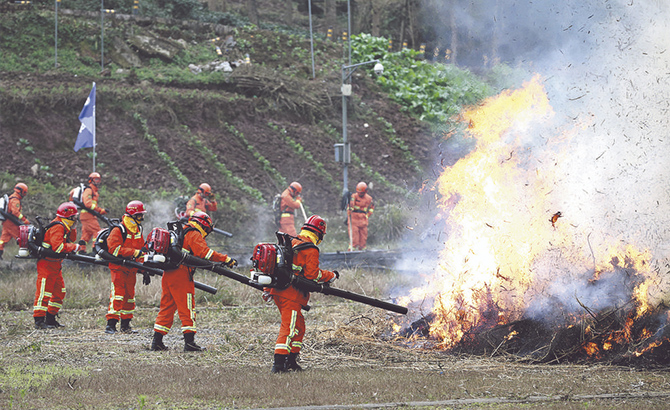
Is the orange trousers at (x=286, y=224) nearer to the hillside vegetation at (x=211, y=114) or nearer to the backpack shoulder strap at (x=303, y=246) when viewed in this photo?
the hillside vegetation at (x=211, y=114)

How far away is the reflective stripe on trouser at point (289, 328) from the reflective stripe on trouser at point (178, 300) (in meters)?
1.82

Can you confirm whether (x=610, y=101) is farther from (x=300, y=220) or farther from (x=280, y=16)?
(x=280, y=16)

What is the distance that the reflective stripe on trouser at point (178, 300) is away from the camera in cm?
954

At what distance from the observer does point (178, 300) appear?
9539 mm

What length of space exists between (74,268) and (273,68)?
762 inches

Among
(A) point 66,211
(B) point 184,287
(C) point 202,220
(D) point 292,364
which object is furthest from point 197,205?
(D) point 292,364

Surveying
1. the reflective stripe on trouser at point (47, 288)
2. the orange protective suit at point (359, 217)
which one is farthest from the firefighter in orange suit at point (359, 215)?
the reflective stripe on trouser at point (47, 288)

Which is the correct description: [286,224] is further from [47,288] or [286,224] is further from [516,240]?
[516,240]

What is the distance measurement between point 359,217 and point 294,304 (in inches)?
480

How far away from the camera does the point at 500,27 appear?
13.0m

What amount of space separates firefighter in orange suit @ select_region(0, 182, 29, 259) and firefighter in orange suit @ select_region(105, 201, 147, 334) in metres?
7.64

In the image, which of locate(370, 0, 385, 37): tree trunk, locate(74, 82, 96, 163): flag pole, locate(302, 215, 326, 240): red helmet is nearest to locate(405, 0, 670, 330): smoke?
locate(302, 215, 326, 240): red helmet

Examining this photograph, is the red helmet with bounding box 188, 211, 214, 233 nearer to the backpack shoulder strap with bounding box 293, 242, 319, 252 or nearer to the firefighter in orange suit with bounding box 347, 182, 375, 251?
the backpack shoulder strap with bounding box 293, 242, 319, 252

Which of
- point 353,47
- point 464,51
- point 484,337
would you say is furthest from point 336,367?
point 353,47
